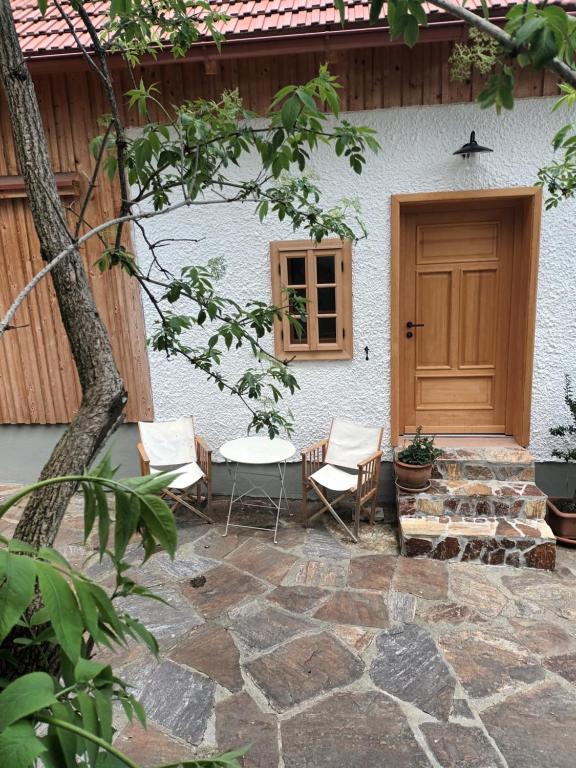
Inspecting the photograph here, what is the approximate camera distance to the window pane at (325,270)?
15.3 ft

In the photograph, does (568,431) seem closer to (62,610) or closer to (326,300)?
(326,300)

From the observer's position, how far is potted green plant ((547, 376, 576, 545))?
415cm

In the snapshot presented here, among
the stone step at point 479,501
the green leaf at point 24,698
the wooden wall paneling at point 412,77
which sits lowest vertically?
the stone step at point 479,501

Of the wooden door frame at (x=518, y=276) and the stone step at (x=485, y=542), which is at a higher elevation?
the wooden door frame at (x=518, y=276)

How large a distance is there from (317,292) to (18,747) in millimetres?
4294

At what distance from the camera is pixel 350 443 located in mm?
4715

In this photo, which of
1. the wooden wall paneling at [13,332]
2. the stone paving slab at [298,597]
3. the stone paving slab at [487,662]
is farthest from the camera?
the wooden wall paneling at [13,332]

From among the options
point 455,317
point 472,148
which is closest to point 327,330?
point 455,317

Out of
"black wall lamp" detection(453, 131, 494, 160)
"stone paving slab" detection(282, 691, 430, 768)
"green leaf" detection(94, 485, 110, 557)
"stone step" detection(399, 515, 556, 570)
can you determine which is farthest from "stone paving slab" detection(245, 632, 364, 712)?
"black wall lamp" detection(453, 131, 494, 160)

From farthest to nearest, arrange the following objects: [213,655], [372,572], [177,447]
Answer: [177,447] < [372,572] < [213,655]

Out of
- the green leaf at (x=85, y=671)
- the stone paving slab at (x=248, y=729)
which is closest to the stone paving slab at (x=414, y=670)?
the stone paving slab at (x=248, y=729)

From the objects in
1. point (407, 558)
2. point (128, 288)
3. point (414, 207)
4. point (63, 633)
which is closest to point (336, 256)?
point (414, 207)

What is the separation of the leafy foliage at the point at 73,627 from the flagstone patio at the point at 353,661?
1640 mm

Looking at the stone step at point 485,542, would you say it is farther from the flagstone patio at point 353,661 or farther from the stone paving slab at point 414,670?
the stone paving slab at point 414,670
